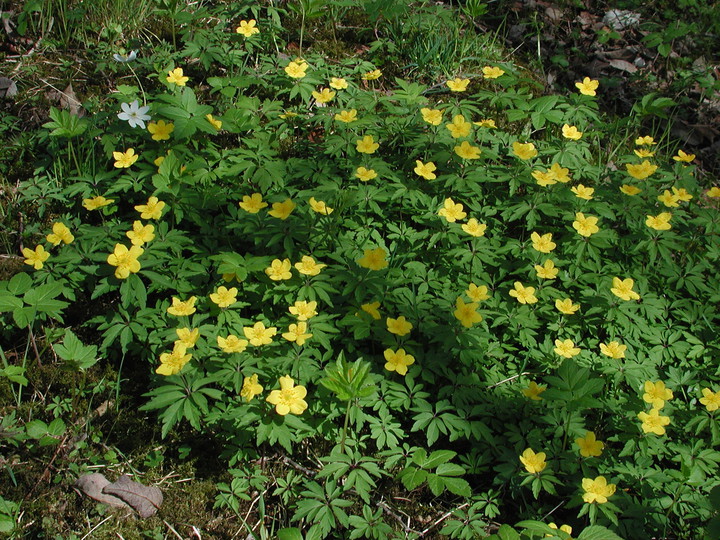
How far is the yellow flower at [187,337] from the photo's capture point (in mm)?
2380

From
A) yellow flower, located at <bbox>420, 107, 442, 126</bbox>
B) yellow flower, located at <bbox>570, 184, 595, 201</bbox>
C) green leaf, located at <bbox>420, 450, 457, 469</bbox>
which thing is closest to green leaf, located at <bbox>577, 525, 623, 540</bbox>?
green leaf, located at <bbox>420, 450, 457, 469</bbox>

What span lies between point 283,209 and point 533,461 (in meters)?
1.60

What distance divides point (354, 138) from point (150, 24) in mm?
2038

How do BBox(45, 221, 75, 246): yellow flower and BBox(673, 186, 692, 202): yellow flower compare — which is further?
BBox(673, 186, 692, 202): yellow flower

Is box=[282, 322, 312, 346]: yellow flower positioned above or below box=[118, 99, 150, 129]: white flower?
below

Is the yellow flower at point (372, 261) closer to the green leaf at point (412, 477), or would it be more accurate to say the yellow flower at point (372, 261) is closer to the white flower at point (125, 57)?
the green leaf at point (412, 477)

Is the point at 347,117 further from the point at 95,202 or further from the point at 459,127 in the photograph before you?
the point at 95,202

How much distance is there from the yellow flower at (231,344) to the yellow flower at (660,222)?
89.4 inches

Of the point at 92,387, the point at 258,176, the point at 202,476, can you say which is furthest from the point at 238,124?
the point at 202,476

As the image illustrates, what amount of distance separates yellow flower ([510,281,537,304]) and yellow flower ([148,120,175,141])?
2.07m

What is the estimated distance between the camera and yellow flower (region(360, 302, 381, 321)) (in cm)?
265

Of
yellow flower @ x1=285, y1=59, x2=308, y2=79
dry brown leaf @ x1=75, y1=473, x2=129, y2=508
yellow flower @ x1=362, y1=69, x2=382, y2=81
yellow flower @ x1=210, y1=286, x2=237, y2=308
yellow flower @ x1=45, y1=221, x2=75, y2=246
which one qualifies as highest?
yellow flower @ x1=285, y1=59, x2=308, y2=79

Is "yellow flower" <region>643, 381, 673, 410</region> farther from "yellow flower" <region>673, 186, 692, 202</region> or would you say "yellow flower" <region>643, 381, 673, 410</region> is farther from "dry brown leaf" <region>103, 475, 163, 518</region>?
"dry brown leaf" <region>103, 475, 163, 518</region>

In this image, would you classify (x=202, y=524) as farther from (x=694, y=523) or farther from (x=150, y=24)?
(x=150, y=24)
